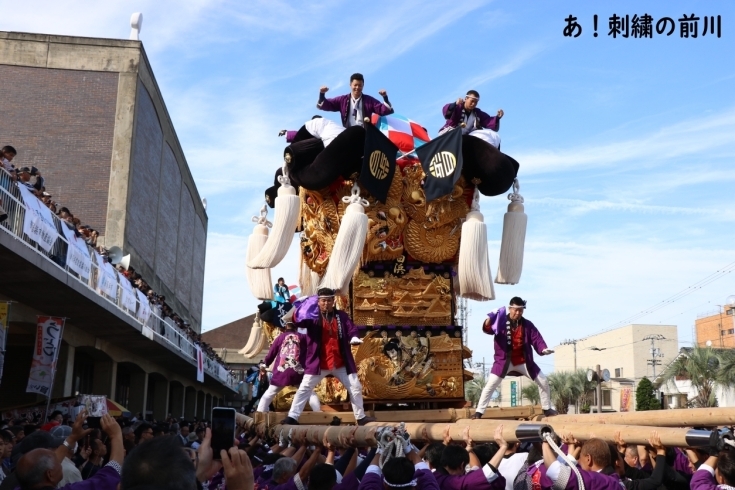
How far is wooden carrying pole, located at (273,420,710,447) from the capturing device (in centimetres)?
507

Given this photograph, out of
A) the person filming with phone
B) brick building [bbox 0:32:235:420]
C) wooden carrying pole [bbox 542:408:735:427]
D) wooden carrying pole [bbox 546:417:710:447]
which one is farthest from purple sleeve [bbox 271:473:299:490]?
brick building [bbox 0:32:235:420]

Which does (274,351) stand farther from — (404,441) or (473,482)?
(473,482)

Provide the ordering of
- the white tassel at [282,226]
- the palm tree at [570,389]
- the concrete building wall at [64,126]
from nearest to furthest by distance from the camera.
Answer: the white tassel at [282,226] → the concrete building wall at [64,126] → the palm tree at [570,389]

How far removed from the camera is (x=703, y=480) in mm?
5023

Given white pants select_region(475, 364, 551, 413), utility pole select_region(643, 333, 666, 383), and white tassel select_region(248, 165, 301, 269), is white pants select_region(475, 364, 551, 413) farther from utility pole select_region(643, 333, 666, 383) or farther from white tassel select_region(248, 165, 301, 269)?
utility pole select_region(643, 333, 666, 383)

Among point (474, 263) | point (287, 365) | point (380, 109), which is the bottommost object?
point (287, 365)

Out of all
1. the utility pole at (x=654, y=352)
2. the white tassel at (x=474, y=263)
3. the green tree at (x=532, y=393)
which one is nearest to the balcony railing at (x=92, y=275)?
the white tassel at (x=474, y=263)

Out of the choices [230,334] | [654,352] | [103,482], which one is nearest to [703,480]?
[103,482]

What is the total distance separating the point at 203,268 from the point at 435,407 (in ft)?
168

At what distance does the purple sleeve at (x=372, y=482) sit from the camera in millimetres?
4797

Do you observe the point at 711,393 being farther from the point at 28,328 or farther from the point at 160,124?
the point at 160,124

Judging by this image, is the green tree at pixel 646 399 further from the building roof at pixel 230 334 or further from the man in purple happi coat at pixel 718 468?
the building roof at pixel 230 334

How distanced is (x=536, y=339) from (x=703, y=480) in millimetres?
5295

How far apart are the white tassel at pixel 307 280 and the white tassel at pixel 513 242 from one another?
2870mm
